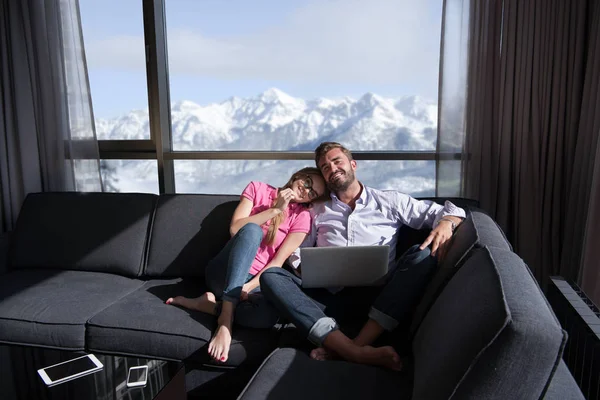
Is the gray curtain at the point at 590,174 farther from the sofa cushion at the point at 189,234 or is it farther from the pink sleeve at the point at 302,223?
the sofa cushion at the point at 189,234

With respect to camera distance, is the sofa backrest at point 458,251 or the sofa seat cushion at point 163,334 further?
the sofa seat cushion at point 163,334

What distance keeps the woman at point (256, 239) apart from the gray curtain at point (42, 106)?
4.52ft

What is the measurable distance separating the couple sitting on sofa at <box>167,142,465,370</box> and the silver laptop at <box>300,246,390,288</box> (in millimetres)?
67

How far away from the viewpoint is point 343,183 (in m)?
2.10

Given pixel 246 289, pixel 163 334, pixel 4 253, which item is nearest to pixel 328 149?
pixel 246 289

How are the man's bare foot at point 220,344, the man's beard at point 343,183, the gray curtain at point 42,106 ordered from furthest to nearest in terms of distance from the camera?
the gray curtain at point 42,106 → the man's beard at point 343,183 → the man's bare foot at point 220,344

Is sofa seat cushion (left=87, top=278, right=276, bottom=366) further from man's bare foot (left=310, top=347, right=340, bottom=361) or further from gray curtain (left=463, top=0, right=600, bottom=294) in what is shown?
gray curtain (left=463, top=0, right=600, bottom=294)

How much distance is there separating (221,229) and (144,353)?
2.31 ft

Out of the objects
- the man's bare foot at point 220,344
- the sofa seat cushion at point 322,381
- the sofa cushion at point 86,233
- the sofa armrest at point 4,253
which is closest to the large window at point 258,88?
the sofa cushion at point 86,233

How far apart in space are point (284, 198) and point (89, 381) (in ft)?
3.54

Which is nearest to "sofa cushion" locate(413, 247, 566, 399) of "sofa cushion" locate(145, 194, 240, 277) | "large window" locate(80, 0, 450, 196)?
"sofa cushion" locate(145, 194, 240, 277)

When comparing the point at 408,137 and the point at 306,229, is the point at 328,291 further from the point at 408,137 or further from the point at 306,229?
the point at 408,137

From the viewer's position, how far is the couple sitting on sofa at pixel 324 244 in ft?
5.32

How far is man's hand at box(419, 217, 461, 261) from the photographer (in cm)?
174
